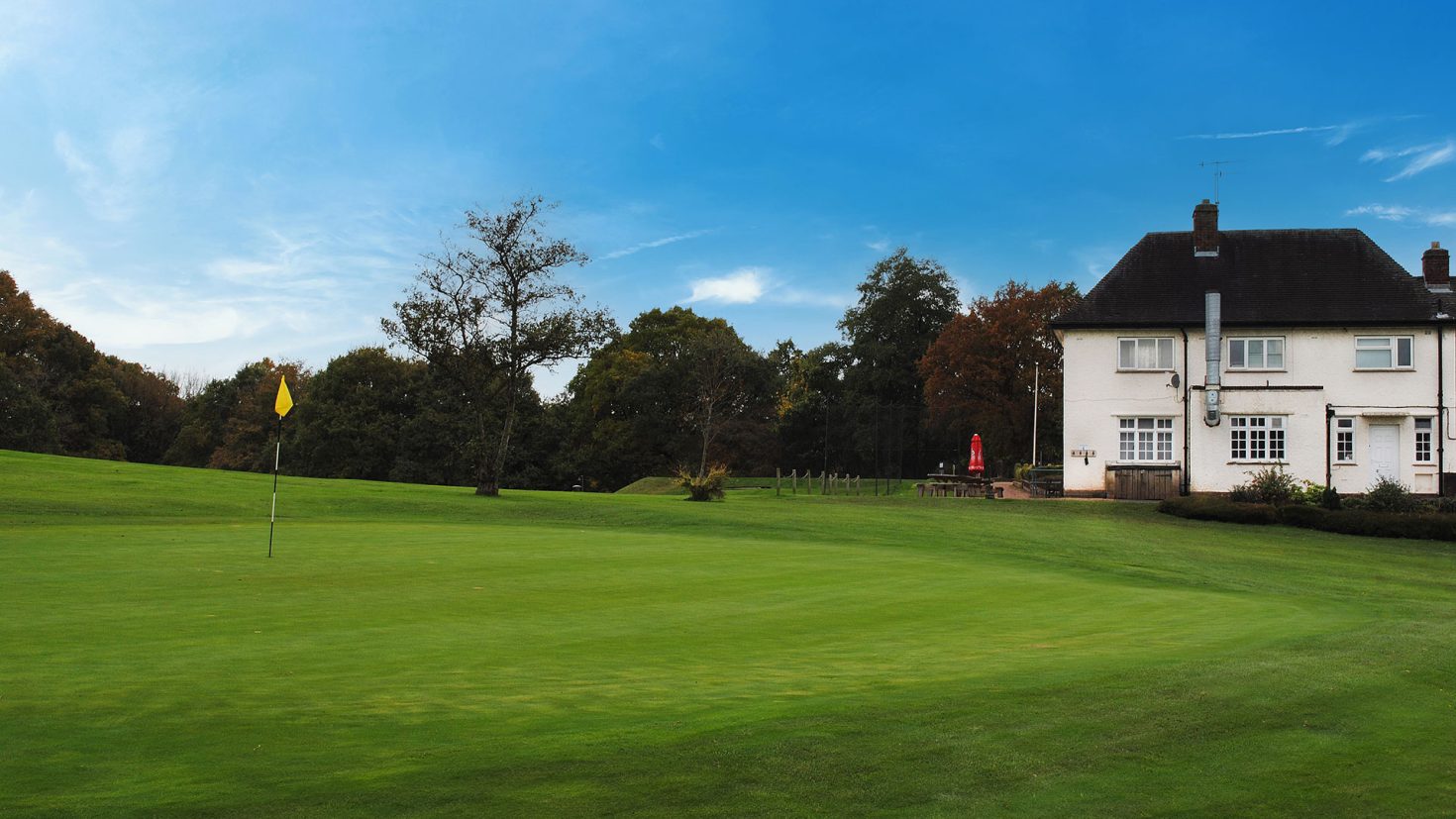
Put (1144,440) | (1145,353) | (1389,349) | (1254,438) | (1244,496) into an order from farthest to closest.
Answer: (1144,440) → (1145,353) → (1254,438) → (1389,349) → (1244,496)

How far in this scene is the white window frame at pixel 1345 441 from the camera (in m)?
42.3

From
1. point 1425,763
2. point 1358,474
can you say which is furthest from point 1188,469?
point 1425,763

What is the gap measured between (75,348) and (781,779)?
8311 centimetres

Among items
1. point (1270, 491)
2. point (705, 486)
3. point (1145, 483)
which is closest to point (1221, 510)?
point (1270, 491)

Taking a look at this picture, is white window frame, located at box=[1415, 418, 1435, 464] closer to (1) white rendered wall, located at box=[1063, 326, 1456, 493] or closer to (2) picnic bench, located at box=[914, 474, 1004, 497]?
(1) white rendered wall, located at box=[1063, 326, 1456, 493]

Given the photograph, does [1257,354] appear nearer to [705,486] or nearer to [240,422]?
[705,486]

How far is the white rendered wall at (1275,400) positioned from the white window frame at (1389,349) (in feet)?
0.55

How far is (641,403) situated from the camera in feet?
262

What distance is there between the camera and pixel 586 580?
14.9 meters

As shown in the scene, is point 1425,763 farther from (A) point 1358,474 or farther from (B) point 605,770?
(A) point 1358,474

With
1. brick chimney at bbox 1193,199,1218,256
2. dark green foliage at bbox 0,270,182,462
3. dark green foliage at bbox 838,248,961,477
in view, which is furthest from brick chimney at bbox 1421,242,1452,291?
dark green foliage at bbox 0,270,182,462

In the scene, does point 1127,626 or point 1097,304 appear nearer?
point 1127,626

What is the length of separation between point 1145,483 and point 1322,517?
28.8 ft

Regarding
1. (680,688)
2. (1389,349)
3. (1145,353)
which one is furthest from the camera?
(1145,353)
